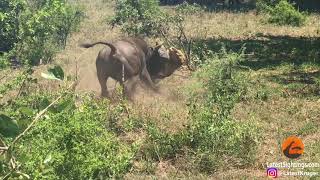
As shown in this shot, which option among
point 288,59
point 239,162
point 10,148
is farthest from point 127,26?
point 10,148

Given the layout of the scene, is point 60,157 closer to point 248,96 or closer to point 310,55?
point 248,96

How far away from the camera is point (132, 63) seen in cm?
1036

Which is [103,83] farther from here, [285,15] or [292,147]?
[285,15]

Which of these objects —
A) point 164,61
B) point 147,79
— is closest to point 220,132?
point 147,79

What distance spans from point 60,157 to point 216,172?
2.35 metres

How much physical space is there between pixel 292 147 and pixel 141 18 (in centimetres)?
1359

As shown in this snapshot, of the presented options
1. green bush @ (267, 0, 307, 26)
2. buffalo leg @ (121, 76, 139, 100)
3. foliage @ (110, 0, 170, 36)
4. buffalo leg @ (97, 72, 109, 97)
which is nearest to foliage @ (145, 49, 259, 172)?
buffalo leg @ (121, 76, 139, 100)

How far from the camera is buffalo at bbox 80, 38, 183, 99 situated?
10.1 metres

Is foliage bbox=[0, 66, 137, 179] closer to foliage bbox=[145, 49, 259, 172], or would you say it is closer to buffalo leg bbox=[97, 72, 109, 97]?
foliage bbox=[145, 49, 259, 172]

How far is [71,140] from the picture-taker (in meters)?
5.06

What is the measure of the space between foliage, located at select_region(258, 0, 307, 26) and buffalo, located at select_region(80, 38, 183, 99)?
10.8 metres

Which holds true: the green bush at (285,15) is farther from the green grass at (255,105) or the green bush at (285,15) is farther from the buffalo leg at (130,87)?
the buffalo leg at (130,87)

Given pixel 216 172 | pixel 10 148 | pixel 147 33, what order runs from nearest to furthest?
pixel 10 148 → pixel 216 172 → pixel 147 33

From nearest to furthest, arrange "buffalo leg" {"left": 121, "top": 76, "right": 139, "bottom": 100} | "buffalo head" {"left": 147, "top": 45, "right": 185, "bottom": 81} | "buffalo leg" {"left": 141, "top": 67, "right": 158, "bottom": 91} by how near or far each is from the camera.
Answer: "buffalo leg" {"left": 121, "top": 76, "right": 139, "bottom": 100}
"buffalo leg" {"left": 141, "top": 67, "right": 158, "bottom": 91}
"buffalo head" {"left": 147, "top": 45, "right": 185, "bottom": 81}
